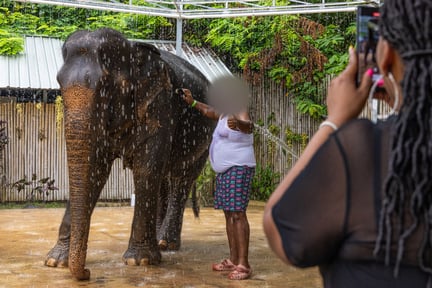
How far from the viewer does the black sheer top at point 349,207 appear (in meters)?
1.68

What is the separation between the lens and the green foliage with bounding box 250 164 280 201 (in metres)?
14.5

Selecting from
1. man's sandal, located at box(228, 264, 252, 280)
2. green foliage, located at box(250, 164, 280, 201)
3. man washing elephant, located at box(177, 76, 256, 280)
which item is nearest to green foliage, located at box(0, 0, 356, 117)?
green foliage, located at box(250, 164, 280, 201)

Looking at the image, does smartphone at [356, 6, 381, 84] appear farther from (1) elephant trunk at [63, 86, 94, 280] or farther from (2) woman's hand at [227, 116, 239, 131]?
(2) woman's hand at [227, 116, 239, 131]

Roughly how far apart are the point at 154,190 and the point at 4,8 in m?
12.5

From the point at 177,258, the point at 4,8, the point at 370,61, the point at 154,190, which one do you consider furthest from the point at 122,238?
the point at 4,8

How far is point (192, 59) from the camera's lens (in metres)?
14.6

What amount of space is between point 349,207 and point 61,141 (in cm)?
1293

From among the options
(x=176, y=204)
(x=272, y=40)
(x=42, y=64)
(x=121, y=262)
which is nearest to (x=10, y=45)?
(x=42, y=64)

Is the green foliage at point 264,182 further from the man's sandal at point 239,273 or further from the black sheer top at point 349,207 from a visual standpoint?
the black sheer top at point 349,207

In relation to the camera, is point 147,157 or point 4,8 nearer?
point 147,157

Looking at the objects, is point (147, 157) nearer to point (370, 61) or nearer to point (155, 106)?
point (155, 106)

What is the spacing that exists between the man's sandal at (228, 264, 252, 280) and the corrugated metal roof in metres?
5.71

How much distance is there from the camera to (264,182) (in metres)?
14.5

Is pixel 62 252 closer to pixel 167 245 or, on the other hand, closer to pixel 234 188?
pixel 167 245
